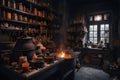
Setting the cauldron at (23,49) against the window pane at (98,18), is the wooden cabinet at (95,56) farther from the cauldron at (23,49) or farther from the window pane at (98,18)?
the cauldron at (23,49)

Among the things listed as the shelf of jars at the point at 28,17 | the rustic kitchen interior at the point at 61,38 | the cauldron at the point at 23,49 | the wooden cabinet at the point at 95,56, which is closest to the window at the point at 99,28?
the rustic kitchen interior at the point at 61,38

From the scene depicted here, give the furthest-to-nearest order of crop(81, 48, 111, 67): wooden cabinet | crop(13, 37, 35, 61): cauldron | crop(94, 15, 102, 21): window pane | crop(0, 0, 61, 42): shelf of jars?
crop(94, 15, 102, 21): window pane → crop(81, 48, 111, 67): wooden cabinet → crop(0, 0, 61, 42): shelf of jars → crop(13, 37, 35, 61): cauldron

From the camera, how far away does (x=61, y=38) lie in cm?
504

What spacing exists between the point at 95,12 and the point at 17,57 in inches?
161

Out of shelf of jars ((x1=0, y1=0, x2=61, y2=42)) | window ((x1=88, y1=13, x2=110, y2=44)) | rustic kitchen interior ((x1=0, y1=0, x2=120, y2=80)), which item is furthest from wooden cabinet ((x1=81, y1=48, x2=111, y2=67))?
shelf of jars ((x1=0, y1=0, x2=61, y2=42))

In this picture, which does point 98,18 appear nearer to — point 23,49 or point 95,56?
point 95,56

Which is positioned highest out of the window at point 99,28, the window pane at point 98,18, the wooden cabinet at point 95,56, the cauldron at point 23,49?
the window pane at point 98,18

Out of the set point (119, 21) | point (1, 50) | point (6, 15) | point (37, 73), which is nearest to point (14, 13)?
point (6, 15)

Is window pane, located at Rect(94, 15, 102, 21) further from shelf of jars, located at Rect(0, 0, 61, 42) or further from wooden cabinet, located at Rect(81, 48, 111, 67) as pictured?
shelf of jars, located at Rect(0, 0, 61, 42)

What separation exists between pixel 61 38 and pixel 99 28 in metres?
1.86

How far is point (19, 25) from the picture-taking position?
3.07 meters

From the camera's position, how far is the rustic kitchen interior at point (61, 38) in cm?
191

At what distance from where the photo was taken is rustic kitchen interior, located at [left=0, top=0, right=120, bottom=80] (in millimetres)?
1905

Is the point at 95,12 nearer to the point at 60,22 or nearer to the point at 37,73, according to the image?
the point at 60,22
